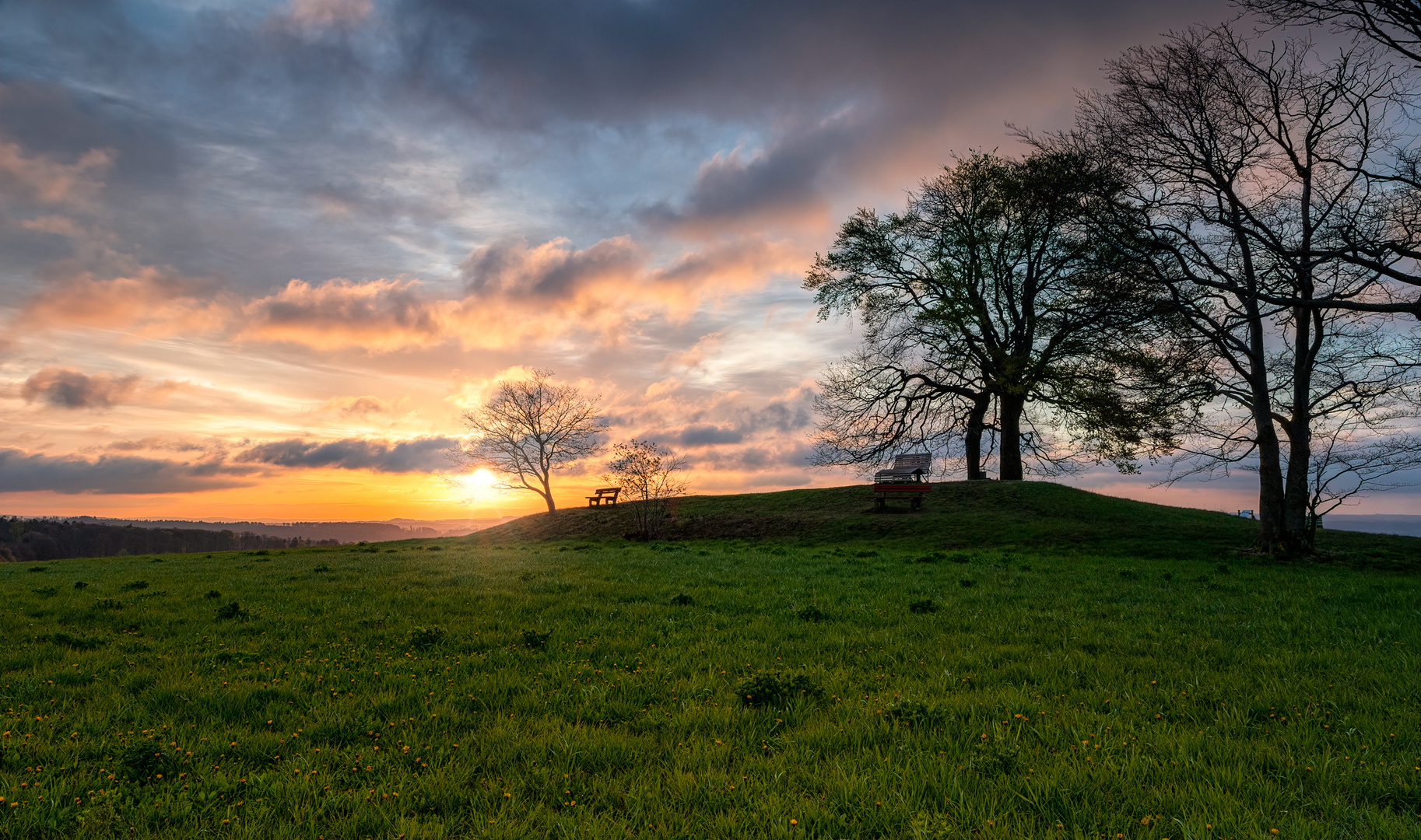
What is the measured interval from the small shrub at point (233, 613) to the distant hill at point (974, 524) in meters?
21.3

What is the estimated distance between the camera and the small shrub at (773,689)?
632 cm

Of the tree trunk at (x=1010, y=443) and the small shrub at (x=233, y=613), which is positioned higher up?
the tree trunk at (x=1010, y=443)

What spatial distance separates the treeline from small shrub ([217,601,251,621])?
86.1 meters

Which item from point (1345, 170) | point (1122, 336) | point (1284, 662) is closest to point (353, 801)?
point (1284, 662)

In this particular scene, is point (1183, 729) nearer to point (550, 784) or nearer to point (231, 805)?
point (550, 784)

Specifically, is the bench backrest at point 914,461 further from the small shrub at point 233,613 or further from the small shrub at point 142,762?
the small shrub at point 142,762

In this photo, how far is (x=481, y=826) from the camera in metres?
4.16

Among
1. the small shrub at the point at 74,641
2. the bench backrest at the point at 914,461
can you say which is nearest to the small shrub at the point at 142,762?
the small shrub at the point at 74,641

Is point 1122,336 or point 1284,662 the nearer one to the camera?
point 1284,662

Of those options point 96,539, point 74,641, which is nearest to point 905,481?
point 74,641

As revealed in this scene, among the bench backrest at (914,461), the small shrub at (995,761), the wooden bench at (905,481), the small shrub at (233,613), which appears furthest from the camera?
the bench backrest at (914,461)

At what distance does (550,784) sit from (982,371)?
38.5 metres

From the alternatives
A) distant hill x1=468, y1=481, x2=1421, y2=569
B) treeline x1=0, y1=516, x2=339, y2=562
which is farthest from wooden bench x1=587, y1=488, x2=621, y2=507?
treeline x1=0, y1=516, x2=339, y2=562

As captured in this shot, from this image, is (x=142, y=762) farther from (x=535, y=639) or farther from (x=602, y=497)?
(x=602, y=497)
